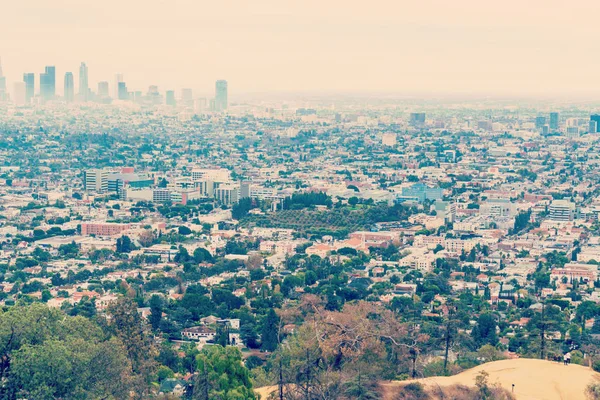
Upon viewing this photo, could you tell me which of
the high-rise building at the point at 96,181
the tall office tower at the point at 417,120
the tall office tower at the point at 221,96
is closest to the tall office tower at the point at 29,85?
the tall office tower at the point at 221,96

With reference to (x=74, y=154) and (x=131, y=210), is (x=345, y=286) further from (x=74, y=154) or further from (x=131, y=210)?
(x=74, y=154)

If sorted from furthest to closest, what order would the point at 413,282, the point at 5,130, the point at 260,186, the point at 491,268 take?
the point at 5,130, the point at 260,186, the point at 491,268, the point at 413,282

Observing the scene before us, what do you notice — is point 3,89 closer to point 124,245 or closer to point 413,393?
point 124,245

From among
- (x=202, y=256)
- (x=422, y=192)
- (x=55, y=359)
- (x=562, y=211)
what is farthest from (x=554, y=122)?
(x=55, y=359)

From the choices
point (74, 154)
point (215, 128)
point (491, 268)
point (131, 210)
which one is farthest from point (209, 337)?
point (215, 128)

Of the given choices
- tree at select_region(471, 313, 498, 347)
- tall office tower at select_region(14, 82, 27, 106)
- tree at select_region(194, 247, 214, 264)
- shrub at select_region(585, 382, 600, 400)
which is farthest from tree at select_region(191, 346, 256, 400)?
tall office tower at select_region(14, 82, 27, 106)

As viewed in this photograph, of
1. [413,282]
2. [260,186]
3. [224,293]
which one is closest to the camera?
[224,293]
